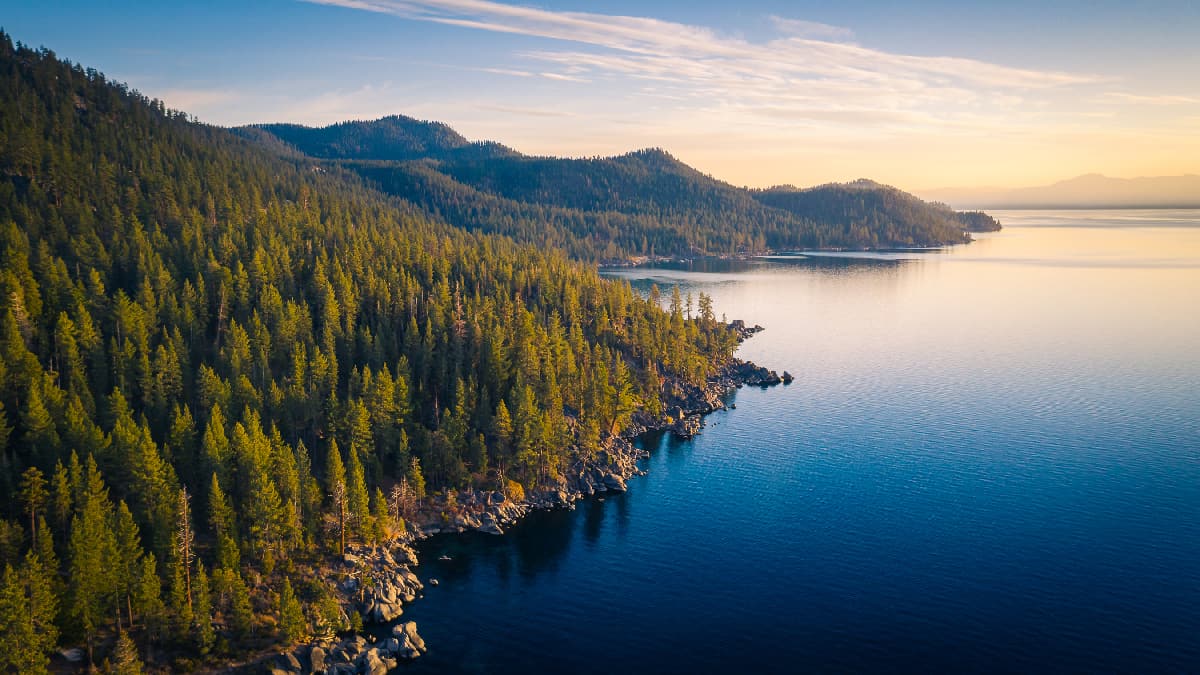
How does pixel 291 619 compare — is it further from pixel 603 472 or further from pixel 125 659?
A: pixel 603 472

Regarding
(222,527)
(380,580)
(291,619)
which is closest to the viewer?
(291,619)

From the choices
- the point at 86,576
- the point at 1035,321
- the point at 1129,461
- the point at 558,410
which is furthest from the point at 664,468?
the point at 1035,321

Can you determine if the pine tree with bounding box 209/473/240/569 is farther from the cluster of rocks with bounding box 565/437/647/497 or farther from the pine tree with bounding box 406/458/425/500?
the cluster of rocks with bounding box 565/437/647/497

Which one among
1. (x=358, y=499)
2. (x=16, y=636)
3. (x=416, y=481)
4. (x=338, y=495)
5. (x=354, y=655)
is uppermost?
(x=338, y=495)

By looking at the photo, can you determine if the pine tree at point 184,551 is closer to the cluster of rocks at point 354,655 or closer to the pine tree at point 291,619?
the pine tree at point 291,619

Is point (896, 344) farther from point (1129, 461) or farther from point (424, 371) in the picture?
point (424, 371)

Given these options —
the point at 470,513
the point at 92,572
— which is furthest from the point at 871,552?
the point at 92,572
